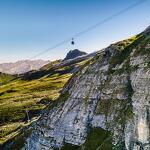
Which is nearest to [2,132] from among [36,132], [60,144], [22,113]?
[22,113]

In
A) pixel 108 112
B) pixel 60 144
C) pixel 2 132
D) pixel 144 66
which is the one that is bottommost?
pixel 2 132

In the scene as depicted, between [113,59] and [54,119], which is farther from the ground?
[113,59]

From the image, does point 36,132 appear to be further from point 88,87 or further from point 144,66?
point 144,66

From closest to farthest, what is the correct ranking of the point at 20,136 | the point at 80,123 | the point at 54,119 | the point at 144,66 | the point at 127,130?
the point at 127,130 → the point at 144,66 → the point at 80,123 → the point at 54,119 → the point at 20,136

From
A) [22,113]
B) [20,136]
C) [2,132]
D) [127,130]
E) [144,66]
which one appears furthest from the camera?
[22,113]

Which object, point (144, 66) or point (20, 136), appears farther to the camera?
point (20, 136)
